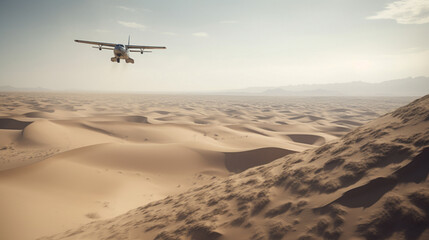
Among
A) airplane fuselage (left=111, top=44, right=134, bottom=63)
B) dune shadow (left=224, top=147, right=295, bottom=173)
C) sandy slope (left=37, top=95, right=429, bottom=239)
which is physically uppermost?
airplane fuselage (left=111, top=44, right=134, bottom=63)

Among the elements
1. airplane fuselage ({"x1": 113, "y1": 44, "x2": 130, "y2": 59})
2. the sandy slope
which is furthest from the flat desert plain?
airplane fuselage ({"x1": 113, "y1": 44, "x2": 130, "y2": 59})

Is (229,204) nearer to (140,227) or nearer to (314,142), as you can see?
(140,227)

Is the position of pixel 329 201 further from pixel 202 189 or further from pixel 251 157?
pixel 251 157

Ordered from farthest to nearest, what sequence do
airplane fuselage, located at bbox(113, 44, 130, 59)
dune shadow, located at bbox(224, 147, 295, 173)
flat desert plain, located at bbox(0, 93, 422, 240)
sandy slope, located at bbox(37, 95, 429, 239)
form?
airplane fuselage, located at bbox(113, 44, 130, 59)
dune shadow, located at bbox(224, 147, 295, 173)
flat desert plain, located at bbox(0, 93, 422, 240)
sandy slope, located at bbox(37, 95, 429, 239)

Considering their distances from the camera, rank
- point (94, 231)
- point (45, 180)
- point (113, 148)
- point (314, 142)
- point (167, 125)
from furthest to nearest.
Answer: point (167, 125)
point (314, 142)
point (113, 148)
point (45, 180)
point (94, 231)

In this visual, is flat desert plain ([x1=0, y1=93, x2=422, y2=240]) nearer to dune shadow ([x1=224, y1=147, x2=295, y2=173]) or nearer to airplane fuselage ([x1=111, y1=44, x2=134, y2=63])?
dune shadow ([x1=224, y1=147, x2=295, y2=173])

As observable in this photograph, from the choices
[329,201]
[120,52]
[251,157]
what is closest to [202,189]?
[329,201]

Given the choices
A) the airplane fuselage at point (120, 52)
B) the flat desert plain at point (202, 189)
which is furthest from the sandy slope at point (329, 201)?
the airplane fuselage at point (120, 52)

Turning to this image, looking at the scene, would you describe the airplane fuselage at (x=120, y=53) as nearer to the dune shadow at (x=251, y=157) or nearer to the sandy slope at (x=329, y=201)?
the dune shadow at (x=251, y=157)

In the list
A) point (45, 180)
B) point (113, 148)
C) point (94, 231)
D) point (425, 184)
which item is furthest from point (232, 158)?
point (425, 184)
